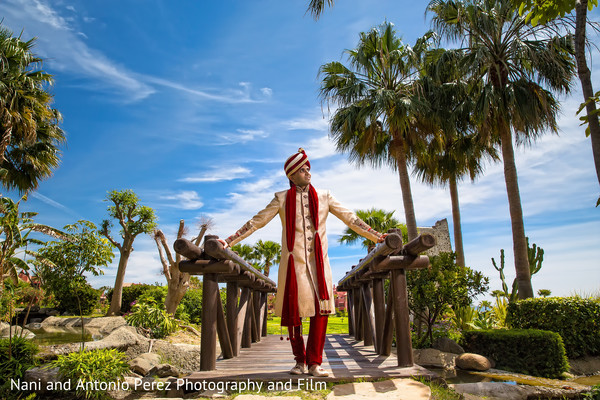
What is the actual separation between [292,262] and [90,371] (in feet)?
9.50

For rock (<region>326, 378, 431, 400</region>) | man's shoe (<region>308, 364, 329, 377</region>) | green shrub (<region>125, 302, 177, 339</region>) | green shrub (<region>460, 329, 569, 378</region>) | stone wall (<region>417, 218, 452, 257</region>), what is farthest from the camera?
stone wall (<region>417, 218, 452, 257</region>)

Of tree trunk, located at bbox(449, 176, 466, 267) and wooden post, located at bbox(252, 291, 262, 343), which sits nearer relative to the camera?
wooden post, located at bbox(252, 291, 262, 343)

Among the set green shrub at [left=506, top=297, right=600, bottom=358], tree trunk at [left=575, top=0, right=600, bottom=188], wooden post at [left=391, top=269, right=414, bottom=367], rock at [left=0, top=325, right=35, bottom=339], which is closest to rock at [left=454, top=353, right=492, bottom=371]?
green shrub at [left=506, top=297, right=600, bottom=358]

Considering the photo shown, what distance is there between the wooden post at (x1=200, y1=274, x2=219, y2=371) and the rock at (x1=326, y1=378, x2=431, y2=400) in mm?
1336

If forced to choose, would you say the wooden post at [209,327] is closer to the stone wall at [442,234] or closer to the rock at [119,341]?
the rock at [119,341]

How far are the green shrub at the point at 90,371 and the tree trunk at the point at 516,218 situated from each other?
10071mm

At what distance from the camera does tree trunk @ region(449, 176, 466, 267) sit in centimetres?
1547

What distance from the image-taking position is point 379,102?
12562 millimetres

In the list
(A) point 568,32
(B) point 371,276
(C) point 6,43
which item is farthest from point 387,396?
(C) point 6,43

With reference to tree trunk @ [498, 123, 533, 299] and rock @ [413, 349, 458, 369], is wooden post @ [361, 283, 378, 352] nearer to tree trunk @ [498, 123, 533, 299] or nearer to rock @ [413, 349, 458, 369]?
rock @ [413, 349, 458, 369]

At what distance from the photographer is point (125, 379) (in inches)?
196

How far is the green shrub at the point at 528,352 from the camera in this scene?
7.61m

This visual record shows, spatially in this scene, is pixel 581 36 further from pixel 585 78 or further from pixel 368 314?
pixel 368 314

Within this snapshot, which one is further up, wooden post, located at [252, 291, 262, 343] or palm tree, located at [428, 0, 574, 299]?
palm tree, located at [428, 0, 574, 299]
